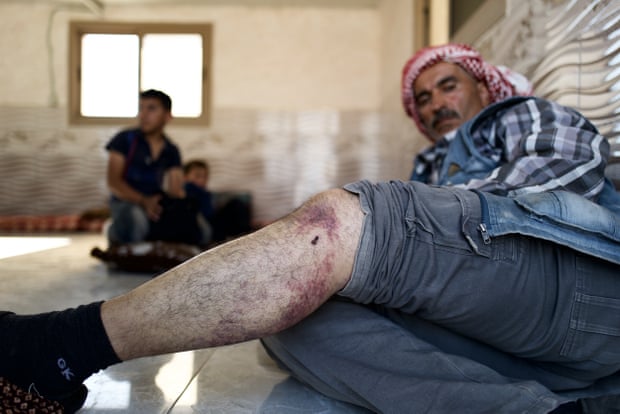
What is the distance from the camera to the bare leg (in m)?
0.91

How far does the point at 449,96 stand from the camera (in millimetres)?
2162

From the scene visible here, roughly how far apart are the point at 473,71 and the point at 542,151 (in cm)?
91

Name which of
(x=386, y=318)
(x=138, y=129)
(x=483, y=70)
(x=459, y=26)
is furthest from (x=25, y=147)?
(x=386, y=318)

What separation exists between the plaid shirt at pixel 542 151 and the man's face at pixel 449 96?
506 mm

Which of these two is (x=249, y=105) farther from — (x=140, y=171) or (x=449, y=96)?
(x=449, y=96)

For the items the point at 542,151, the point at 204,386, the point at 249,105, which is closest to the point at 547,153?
the point at 542,151

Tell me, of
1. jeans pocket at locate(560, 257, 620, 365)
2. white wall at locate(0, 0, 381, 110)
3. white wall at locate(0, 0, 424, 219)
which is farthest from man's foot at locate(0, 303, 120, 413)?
white wall at locate(0, 0, 381, 110)

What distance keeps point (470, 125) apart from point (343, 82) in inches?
231

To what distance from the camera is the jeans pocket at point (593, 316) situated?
99cm

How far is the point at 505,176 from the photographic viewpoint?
133cm

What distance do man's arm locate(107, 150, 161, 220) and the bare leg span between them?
Answer: 2586mm

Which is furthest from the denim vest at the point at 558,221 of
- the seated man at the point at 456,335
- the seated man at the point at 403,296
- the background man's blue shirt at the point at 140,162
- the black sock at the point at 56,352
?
the background man's blue shirt at the point at 140,162

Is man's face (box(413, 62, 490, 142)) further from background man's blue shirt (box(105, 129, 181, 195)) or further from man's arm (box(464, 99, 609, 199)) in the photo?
background man's blue shirt (box(105, 129, 181, 195))

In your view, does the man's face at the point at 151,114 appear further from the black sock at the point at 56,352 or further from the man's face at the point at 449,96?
the black sock at the point at 56,352
